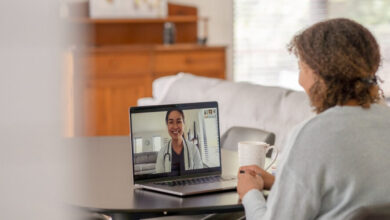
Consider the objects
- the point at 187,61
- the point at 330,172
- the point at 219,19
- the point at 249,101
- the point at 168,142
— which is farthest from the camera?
the point at 219,19

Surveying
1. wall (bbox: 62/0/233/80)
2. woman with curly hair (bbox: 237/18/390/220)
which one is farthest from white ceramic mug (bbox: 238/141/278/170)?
wall (bbox: 62/0/233/80)

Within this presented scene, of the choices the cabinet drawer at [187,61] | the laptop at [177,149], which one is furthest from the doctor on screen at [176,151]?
the cabinet drawer at [187,61]

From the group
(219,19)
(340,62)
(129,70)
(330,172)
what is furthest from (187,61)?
(330,172)

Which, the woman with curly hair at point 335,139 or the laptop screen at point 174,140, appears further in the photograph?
the laptop screen at point 174,140

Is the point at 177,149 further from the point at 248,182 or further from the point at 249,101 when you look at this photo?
the point at 249,101

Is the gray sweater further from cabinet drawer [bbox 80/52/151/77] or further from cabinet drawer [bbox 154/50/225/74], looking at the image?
cabinet drawer [bbox 154/50/225/74]

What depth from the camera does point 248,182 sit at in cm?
162

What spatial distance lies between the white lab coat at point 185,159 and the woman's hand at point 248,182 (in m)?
0.21

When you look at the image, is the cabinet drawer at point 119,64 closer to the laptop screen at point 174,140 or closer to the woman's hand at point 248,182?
the laptop screen at point 174,140

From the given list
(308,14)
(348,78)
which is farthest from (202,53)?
(348,78)

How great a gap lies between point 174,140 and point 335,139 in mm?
568

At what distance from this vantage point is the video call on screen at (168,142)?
1767mm

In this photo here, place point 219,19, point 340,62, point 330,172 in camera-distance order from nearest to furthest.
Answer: point 330,172, point 340,62, point 219,19

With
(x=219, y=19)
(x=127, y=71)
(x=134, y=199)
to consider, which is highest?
(x=219, y=19)
